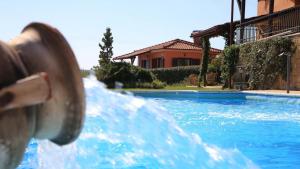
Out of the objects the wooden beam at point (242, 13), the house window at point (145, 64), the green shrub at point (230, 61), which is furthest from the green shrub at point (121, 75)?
the house window at point (145, 64)

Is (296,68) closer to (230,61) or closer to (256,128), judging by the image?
(230,61)

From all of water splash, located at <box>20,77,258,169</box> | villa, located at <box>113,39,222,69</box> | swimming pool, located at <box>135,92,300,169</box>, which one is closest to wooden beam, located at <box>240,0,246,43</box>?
swimming pool, located at <box>135,92,300,169</box>

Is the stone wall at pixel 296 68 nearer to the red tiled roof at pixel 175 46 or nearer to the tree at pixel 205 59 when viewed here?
the tree at pixel 205 59

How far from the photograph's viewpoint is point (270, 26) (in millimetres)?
21719

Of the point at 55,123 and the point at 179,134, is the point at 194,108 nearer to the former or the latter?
the point at 179,134

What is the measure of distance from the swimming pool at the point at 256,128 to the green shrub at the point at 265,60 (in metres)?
3.85

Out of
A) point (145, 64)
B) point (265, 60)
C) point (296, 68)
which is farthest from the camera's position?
point (145, 64)

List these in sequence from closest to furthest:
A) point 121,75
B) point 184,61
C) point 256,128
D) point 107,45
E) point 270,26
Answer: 1. point 256,128
2. point 270,26
3. point 121,75
4. point 184,61
5. point 107,45

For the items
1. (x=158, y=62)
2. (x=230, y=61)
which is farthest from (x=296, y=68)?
(x=158, y=62)

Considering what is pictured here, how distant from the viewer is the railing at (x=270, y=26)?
19719mm

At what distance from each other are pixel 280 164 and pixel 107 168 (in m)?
2.21

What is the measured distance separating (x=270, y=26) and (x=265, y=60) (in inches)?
103

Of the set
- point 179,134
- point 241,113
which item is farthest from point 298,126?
point 179,134

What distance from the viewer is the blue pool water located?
3.65 meters
